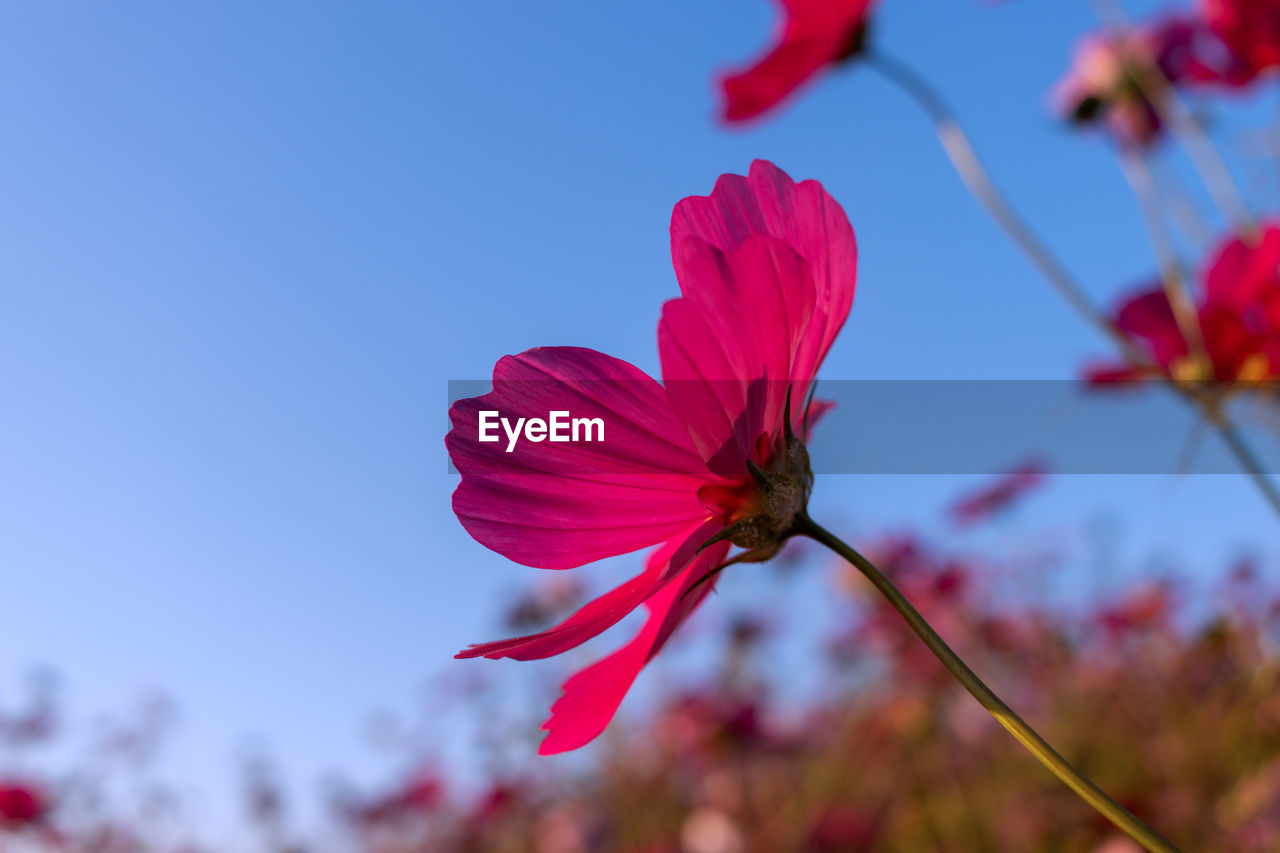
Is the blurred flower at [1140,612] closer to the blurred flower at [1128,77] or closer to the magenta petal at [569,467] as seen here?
the blurred flower at [1128,77]

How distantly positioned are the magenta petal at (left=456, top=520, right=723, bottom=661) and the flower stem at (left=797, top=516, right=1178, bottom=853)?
0.14 ft

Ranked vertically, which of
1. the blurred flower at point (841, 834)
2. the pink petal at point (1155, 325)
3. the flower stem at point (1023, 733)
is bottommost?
the flower stem at point (1023, 733)

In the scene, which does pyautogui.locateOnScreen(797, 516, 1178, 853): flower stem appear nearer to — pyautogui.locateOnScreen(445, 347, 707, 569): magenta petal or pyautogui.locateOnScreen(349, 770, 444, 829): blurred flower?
pyautogui.locateOnScreen(445, 347, 707, 569): magenta petal

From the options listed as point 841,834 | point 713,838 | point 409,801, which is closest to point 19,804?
point 409,801

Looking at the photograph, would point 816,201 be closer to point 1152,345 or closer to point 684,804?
point 1152,345

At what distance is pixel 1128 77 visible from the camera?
37.5 inches

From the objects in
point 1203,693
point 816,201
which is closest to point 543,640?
point 816,201

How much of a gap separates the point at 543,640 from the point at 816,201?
15 cm

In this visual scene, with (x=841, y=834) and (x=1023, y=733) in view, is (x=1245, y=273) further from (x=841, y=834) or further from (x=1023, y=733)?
(x=841, y=834)

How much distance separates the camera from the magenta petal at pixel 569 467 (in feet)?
0.89

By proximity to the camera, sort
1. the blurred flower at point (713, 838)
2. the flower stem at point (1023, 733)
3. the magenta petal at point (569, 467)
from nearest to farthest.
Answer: the flower stem at point (1023, 733), the magenta petal at point (569, 467), the blurred flower at point (713, 838)

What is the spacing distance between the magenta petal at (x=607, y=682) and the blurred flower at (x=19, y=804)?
92.9 inches

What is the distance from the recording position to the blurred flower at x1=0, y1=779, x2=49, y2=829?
2.07 metres

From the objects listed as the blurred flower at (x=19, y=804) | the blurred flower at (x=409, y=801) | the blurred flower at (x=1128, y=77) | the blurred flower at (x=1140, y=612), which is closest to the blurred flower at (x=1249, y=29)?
the blurred flower at (x=1128, y=77)
